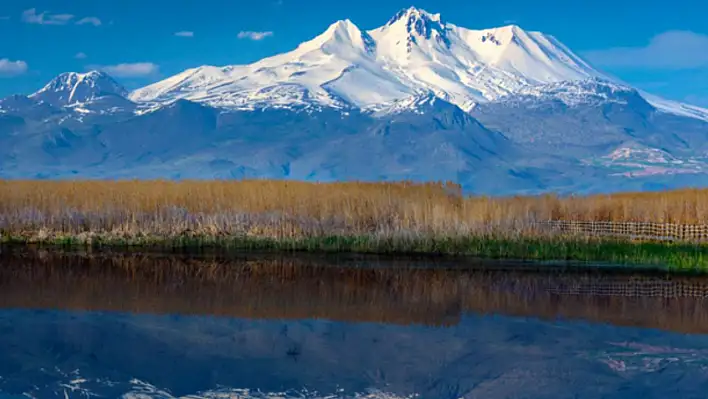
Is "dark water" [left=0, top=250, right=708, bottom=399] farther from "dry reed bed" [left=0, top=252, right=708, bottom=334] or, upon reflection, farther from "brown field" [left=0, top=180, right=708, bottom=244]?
"brown field" [left=0, top=180, right=708, bottom=244]

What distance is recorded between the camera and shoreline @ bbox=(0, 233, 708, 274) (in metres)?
28.9

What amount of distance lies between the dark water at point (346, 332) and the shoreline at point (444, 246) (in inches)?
96.9

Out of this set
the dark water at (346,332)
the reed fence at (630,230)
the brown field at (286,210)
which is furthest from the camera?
the reed fence at (630,230)

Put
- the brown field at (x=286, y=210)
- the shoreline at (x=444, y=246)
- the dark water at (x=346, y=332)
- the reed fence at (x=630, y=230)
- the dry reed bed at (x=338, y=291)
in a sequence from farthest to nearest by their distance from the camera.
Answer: the reed fence at (x=630, y=230), the brown field at (x=286, y=210), the shoreline at (x=444, y=246), the dry reed bed at (x=338, y=291), the dark water at (x=346, y=332)

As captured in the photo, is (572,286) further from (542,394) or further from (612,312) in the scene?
(542,394)

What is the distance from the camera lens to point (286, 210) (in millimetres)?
35000

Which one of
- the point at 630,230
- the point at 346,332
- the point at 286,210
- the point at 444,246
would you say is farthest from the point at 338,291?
the point at 630,230

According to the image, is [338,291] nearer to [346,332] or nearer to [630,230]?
[346,332]

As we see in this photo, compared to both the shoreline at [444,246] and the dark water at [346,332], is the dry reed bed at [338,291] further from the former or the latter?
the shoreline at [444,246]

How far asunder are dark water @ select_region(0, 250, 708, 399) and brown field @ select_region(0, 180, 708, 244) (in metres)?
5.95

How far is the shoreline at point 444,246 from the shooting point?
94.7 feet

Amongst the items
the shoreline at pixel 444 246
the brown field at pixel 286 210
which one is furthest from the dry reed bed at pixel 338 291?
the brown field at pixel 286 210

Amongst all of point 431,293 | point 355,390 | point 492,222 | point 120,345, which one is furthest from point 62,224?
point 355,390

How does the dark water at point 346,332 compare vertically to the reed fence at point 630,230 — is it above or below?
below
